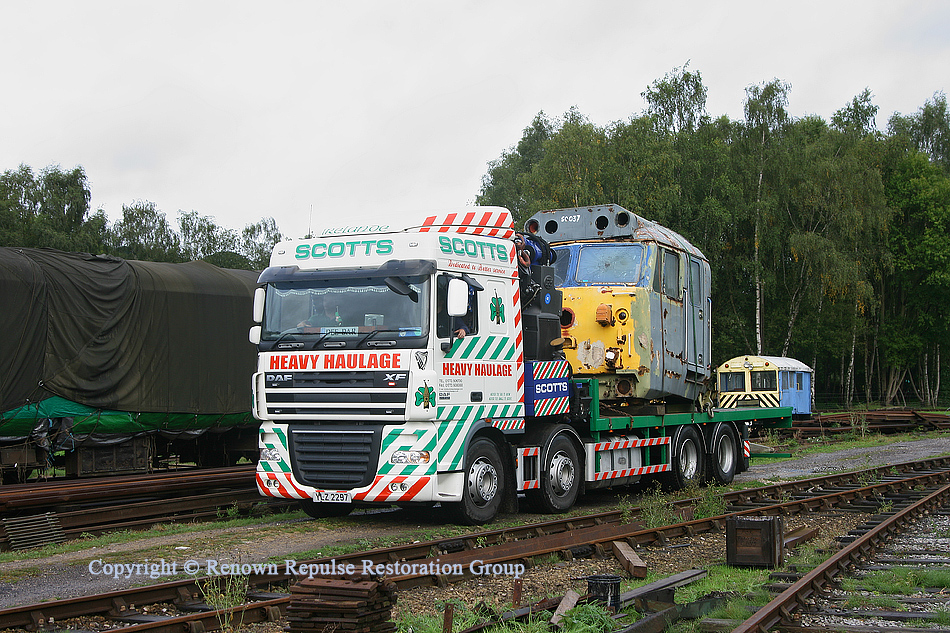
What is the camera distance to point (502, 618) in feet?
19.4

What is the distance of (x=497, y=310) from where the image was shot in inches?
424

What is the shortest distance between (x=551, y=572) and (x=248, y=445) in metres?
9.57

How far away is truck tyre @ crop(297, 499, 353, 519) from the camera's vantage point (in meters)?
11.2

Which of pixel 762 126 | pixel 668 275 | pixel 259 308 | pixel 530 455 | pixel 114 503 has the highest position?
pixel 762 126

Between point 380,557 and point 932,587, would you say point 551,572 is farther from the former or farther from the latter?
point 932,587

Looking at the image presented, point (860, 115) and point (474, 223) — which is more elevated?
point (860, 115)

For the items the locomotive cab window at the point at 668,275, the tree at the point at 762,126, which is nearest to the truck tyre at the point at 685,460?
the locomotive cab window at the point at 668,275

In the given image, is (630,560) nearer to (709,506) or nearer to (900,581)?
(900,581)

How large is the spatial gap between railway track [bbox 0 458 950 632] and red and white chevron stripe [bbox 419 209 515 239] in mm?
3618

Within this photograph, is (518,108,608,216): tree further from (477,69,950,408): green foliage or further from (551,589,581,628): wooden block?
(551,589,581,628): wooden block

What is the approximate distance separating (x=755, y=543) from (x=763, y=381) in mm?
28317

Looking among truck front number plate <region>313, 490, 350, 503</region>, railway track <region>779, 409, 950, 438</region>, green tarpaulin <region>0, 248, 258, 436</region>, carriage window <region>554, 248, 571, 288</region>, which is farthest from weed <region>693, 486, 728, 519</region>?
railway track <region>779, 409, 950, 438</region>

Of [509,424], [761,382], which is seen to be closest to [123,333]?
[509,424]

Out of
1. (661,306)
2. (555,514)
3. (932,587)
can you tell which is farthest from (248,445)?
(932,587)
